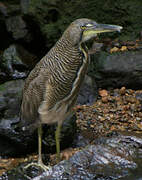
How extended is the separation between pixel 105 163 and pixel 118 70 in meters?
2.78

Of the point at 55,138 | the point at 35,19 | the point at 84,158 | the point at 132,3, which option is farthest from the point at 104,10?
the point at 84,158

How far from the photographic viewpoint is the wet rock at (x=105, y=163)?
330cm

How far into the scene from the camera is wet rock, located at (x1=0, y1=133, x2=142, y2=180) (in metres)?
3.30

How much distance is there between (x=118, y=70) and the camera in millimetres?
6000

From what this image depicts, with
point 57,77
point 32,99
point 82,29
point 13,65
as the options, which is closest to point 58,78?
point 57,77

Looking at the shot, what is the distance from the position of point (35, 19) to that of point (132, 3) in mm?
1989

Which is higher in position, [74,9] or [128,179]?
[74,9]

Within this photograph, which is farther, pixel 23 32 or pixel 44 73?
pixel 23 32

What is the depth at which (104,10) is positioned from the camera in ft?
23.2

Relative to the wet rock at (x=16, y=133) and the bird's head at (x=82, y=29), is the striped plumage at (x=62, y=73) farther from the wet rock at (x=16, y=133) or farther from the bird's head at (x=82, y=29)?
the wet rock at (x=16, y=133)

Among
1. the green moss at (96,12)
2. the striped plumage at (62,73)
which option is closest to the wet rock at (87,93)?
the green moss at (96,12)

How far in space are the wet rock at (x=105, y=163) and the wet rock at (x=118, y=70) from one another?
7.54 feet

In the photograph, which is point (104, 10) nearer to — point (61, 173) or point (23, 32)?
point (23, 32)

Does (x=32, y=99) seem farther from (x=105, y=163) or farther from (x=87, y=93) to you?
(x=87, y=93)
